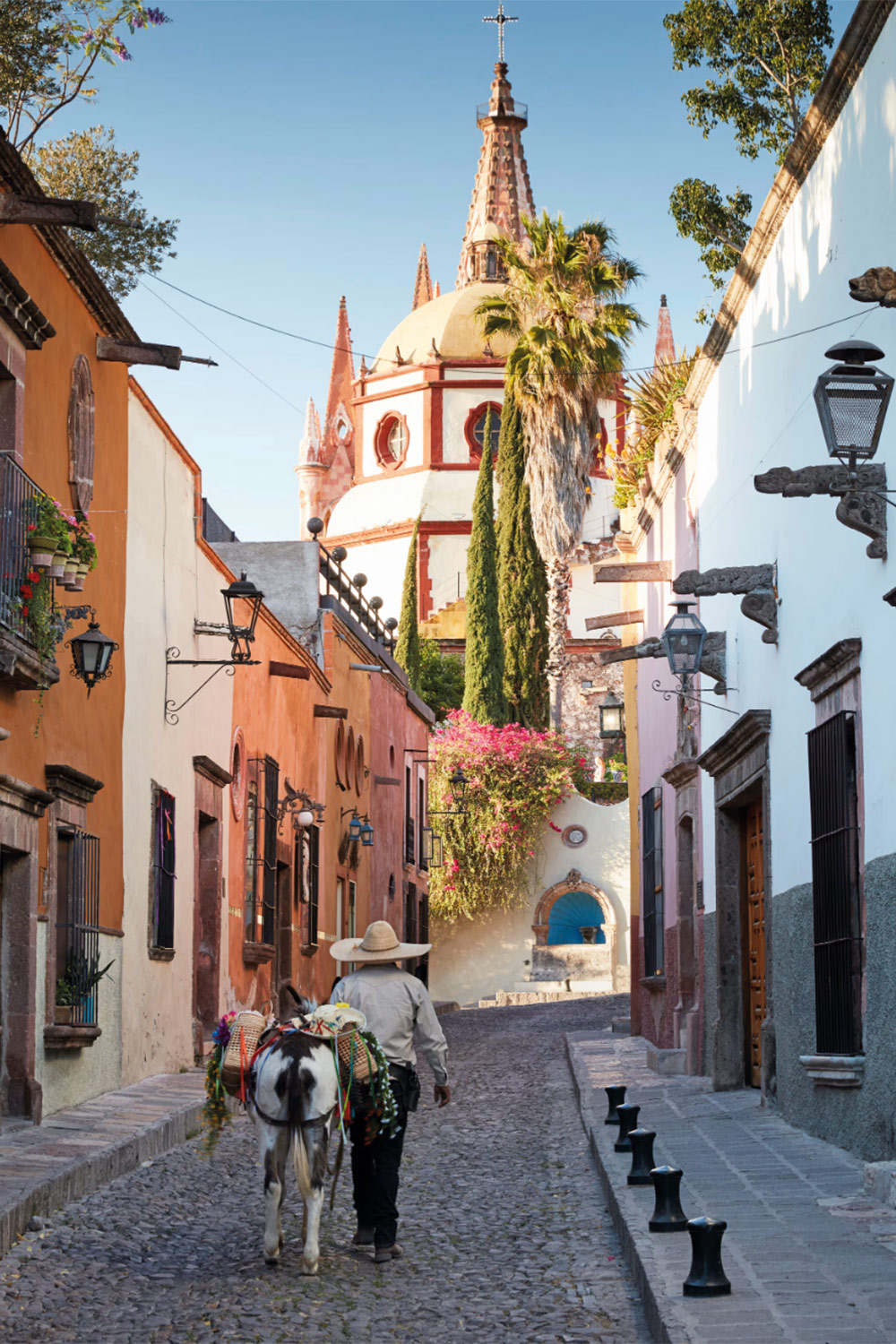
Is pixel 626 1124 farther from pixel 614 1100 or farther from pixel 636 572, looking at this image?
pixel 636 572

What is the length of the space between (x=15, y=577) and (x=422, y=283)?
6643cm

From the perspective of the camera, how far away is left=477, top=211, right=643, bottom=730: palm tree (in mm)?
35312

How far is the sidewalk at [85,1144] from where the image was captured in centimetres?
823

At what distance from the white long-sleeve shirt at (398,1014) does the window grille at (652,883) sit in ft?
36.8

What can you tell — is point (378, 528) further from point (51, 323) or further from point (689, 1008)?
point (51, 323)

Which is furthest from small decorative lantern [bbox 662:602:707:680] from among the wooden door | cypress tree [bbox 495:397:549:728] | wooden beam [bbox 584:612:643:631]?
cypress tree [bbox 495:397:549:728]

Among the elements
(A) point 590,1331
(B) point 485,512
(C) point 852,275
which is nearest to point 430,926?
(B) point 485,512

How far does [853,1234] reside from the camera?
694 centimetres

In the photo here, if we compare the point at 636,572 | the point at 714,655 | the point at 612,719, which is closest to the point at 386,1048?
the point at 714,655

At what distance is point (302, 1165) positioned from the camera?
276 inches

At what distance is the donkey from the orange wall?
4.25 m

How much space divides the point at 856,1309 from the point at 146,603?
34.8 feet

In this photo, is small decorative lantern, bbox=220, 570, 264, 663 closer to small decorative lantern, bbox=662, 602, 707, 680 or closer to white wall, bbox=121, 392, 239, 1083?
white wall, bbox=121, 392, 239, 1083

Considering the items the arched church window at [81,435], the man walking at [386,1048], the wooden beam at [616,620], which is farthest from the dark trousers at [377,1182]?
the wooden beam at [616,620]
